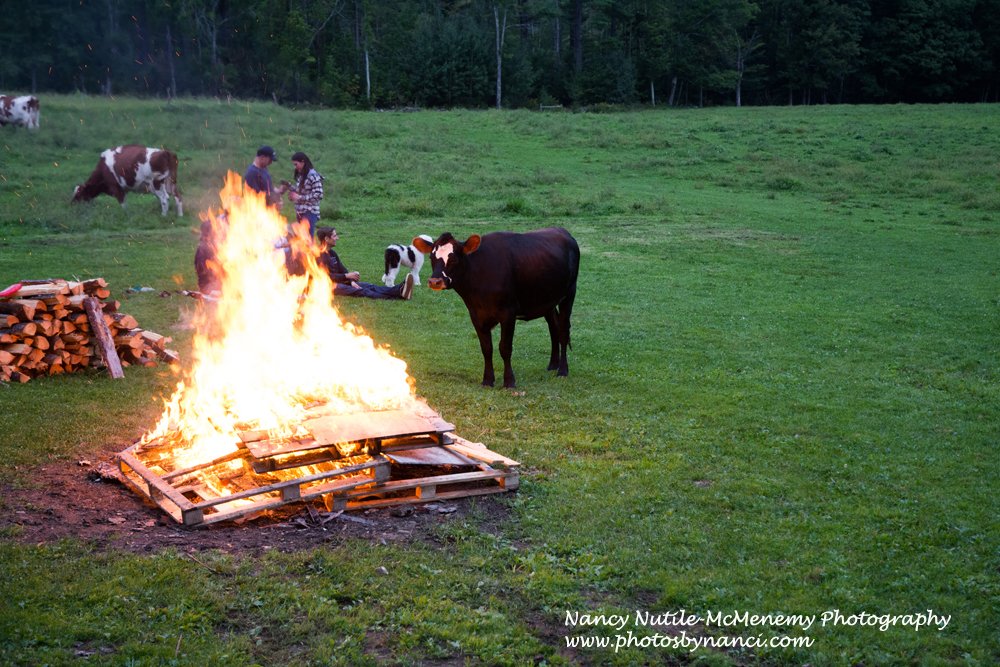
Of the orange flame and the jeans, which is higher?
the orange flame

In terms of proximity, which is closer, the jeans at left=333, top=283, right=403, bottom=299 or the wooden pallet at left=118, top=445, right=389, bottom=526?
the wooden pallet at left=118, top=445, right=389, bottom=526

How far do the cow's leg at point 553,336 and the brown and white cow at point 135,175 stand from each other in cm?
1675

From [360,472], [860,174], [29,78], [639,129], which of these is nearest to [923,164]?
[860,174]

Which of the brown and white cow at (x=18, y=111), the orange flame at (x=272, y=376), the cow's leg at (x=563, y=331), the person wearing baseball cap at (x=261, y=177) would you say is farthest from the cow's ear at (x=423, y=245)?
the brown and white cow at (x=18, y=111)

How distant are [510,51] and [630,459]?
6911 centimetres

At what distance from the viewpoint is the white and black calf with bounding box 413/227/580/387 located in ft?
37.1

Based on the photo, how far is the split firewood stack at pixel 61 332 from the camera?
36.7ft

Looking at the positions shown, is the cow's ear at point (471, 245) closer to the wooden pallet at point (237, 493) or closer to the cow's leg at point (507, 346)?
the cow's leg at point (507, 346)

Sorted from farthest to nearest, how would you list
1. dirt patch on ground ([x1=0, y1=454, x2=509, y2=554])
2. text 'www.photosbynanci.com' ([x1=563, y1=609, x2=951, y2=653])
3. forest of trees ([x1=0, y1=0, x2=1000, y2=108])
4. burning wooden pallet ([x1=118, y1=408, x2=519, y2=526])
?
forest of trees ([x1=0, y1=0, x2=1000, y2=108]) < burning wooden pallet ([x1=118, y1=408, x2=519, y2=526]) < dirt patch on ground ([x1=0, y1=454, x2=509, y2=554]) < text 'www.photosbynanci.com' ([x1=563, y1=609, x2=951, y2=653])

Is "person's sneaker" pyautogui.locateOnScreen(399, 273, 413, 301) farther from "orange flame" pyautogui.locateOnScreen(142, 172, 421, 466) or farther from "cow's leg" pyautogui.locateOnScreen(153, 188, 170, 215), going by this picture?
"cow's leg" pyautogui.locateOnScreen(153, 188, 170, 215)

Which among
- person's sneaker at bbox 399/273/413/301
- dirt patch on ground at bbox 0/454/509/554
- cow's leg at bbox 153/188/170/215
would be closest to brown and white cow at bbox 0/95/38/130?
cow's leg at bbox 153/188/170/215

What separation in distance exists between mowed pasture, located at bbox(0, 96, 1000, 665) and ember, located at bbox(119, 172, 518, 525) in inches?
16.5

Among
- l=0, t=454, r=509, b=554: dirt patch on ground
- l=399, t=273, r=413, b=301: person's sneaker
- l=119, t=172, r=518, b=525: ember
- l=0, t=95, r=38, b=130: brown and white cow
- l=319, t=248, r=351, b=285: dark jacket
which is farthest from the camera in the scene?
l=0, t=95, r=38, b=130: brown and white cow

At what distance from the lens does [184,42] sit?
63906mm
